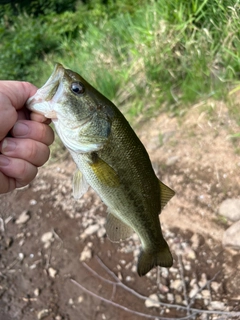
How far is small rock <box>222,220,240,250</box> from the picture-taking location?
292 cm

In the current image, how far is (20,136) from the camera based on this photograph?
6.06 feet

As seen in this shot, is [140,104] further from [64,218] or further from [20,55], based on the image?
[20,55]

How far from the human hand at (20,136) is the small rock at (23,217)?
2081mm

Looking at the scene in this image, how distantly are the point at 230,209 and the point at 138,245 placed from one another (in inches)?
32.3

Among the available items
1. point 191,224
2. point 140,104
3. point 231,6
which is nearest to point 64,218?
point 191,224

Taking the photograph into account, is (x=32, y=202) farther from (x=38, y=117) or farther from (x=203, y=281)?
(x=38, y=117)

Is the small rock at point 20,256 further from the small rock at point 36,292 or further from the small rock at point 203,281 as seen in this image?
the small rock at point 203,281

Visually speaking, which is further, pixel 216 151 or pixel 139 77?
pixel 139 77

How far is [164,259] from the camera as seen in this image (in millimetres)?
1996

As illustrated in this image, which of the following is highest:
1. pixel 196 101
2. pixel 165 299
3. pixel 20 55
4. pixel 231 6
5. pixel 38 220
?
pixel 231 6

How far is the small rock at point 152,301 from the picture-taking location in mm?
2883

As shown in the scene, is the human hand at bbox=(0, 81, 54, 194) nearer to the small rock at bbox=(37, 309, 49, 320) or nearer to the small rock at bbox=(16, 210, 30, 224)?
the small rock at bbox=(37, 309, 49, 320)

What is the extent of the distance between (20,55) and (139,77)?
3.80 meters

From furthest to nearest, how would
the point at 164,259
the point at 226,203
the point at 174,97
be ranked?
the point at 174,97 → the point at 226,203 → the point at 164,259
